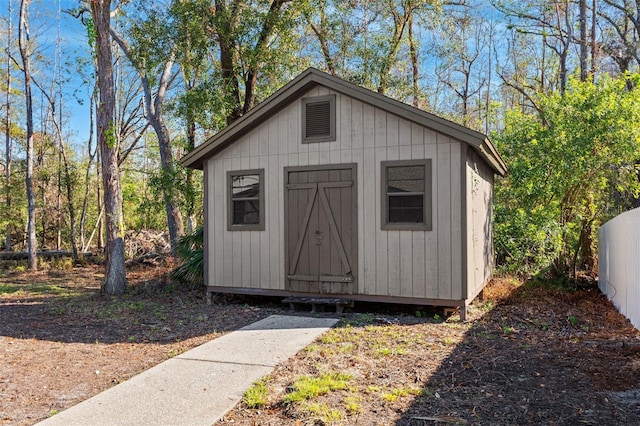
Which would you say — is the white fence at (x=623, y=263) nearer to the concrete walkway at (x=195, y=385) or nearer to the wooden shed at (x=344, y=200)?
the wooden shed at (x=344, y=200)

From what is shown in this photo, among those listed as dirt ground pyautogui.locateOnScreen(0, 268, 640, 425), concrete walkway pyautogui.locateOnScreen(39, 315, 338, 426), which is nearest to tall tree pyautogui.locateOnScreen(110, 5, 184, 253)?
dirt ground pyautogui.locateOnScreen(0, 268, 640, 425)

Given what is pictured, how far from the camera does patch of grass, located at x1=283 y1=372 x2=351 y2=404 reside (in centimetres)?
399

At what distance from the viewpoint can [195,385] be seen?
438cm

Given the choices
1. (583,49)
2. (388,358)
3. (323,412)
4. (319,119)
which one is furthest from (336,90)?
(583,49)

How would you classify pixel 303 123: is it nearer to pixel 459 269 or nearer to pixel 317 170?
pixel 317 170

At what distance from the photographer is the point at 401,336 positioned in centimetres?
619

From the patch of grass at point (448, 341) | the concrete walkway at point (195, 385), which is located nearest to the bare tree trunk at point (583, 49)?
the patch of grass at point (448, 341)

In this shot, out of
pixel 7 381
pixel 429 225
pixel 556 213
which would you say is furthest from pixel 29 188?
pixel 556 213

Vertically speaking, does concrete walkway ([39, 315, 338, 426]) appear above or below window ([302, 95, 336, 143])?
below

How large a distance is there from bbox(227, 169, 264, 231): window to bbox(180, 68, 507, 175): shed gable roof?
0.68 metres

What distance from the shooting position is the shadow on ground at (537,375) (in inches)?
145

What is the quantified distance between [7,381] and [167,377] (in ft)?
5.03

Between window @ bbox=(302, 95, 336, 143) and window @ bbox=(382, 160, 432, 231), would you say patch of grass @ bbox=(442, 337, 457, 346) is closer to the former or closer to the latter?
window @ bbox=(382, 160, 432, 231)

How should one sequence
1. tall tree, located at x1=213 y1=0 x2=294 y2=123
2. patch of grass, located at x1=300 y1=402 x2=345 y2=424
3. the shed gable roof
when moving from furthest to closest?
tall tree, located at x1=213 y1=0 x2=294 y2=123
the shed gable roof
patch of grass, located at x1=300 y1=402 x2=345 y2=424
